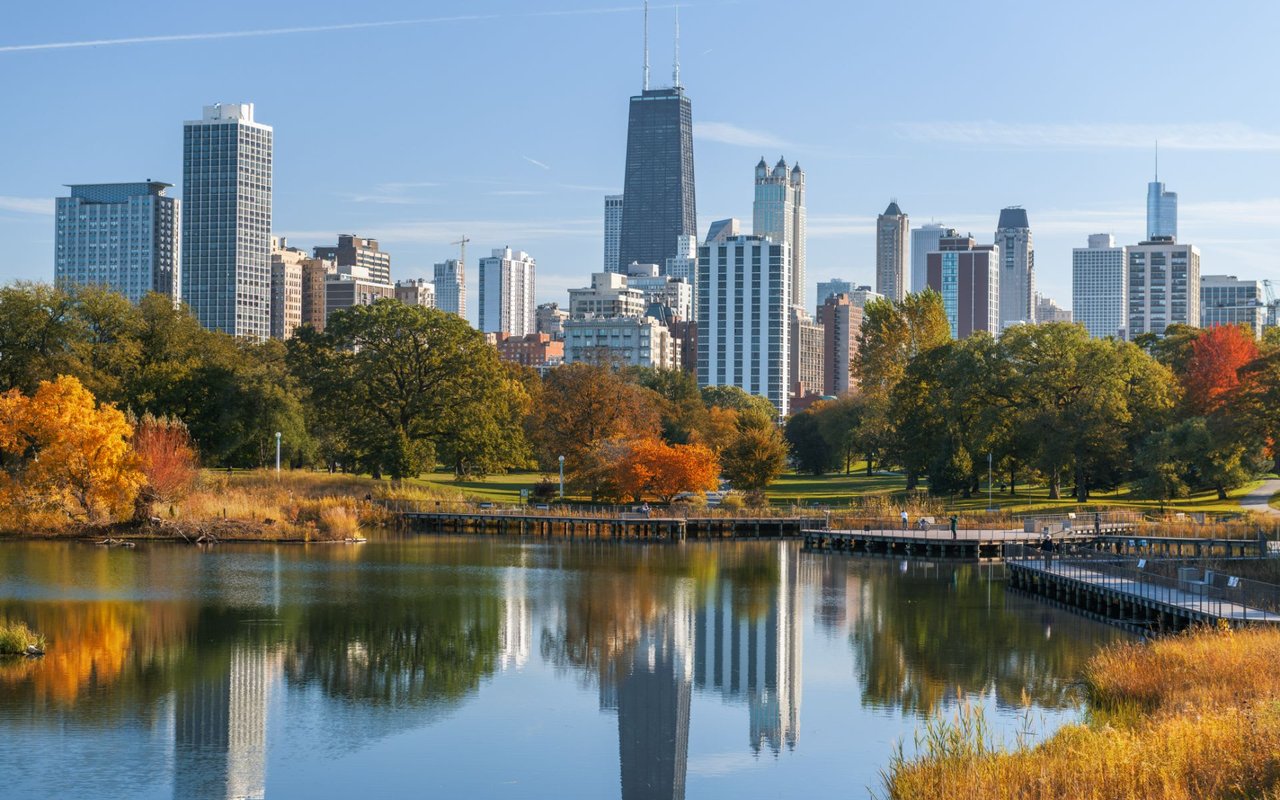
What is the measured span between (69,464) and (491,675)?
33.2m

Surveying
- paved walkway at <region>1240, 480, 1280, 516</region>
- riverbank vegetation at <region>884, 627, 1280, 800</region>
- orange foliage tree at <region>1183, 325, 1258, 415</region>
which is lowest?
riverbank vegetation at <region>884, 627, 1280, 800</region>

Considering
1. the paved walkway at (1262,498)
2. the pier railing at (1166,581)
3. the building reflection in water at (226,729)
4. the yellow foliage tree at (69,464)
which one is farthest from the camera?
the paved walkway at (1262,498)

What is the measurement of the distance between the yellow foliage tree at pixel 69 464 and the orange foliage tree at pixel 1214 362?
53.9 meters

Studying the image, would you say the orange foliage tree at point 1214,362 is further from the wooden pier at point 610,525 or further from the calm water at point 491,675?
the calm water at point 491,675

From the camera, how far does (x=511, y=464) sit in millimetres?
80250

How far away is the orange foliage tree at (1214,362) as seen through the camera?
263 ft

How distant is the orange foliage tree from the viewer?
263 feet

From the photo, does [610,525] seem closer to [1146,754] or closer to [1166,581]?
[1166,581]

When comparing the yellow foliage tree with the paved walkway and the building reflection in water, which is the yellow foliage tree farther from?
the paved walkway

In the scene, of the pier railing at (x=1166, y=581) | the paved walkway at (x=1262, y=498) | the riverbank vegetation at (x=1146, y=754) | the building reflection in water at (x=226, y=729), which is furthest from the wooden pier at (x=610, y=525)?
the riverbank vegetation at (x=1146, y=754)

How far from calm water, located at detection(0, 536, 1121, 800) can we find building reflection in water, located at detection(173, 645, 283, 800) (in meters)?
0.07

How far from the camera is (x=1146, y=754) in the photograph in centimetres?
1962

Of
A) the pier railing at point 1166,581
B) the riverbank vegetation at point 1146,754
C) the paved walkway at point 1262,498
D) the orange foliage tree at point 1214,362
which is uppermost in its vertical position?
the orange foliage tree at point 1214,362

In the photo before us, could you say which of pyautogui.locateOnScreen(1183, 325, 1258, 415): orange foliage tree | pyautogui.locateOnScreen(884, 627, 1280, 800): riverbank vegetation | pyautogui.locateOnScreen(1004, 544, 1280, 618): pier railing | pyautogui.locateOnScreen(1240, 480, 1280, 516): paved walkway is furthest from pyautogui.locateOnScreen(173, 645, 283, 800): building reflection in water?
pyautogui.locateOnScreen(1183, 325, 1258, 415): orange foliage tree
